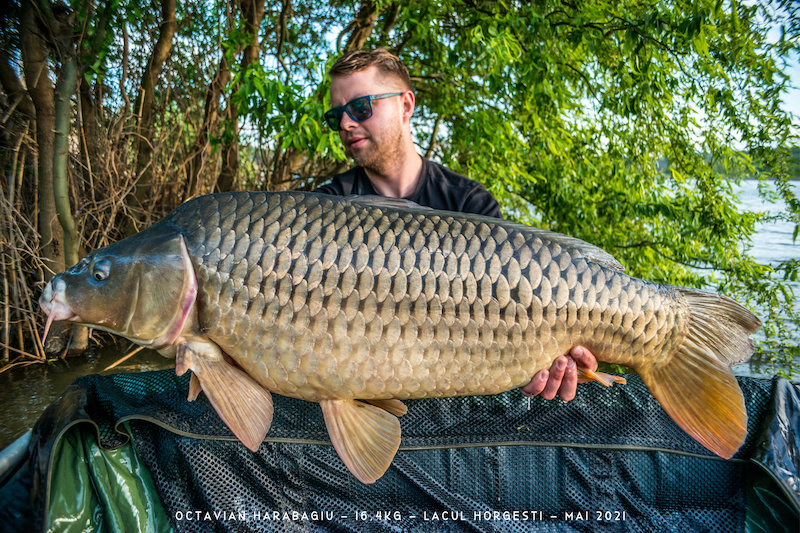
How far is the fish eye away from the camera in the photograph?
3.66 feet

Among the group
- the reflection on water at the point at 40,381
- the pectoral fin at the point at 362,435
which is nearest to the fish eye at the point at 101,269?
the pectoral fin at the point at 362,435

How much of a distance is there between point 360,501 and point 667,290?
35.5 inches

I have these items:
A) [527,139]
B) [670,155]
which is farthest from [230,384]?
[670,155]

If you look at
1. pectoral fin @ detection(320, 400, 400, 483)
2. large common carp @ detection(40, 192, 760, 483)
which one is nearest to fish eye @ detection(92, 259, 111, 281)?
large common carp @ detection(40, 192, 760, 483)

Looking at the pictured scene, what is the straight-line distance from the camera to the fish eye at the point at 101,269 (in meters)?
1.12

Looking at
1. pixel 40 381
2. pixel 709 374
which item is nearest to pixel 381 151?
pixel 709 374

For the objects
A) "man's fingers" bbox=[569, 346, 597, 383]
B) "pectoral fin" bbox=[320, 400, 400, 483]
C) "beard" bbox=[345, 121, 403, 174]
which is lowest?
"pectoral fin" bbox=[320, 400, 400, 483]

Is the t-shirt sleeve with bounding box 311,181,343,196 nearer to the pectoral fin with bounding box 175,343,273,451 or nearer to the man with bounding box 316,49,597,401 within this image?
the man with bounding box 316,49,597,401

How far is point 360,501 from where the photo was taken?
1374 mm

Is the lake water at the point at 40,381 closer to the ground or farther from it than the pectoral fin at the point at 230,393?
closer to the ground

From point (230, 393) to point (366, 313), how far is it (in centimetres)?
33

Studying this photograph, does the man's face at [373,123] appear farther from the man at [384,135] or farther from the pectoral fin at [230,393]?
the pectoral fin at [230,393]

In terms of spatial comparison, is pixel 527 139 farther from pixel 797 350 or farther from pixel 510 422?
pixel 510 422

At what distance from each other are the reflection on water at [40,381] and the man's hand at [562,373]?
1.64m
